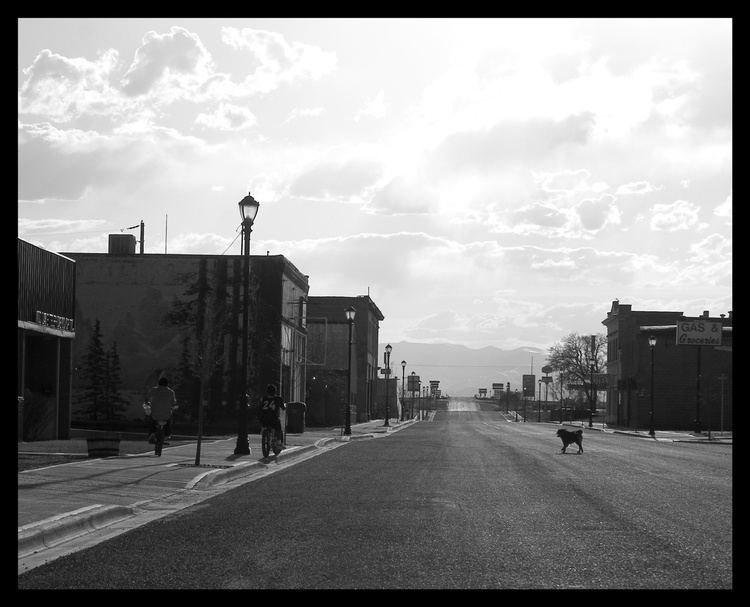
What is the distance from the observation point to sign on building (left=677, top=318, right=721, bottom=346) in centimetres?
6008

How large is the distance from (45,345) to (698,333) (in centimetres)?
3928

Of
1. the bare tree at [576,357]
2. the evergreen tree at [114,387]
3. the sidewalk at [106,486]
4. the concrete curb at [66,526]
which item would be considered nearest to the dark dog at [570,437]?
the sidewalk at [106,486]

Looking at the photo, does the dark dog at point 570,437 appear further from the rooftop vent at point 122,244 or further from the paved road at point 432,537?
the rooftop vent at point 122,244

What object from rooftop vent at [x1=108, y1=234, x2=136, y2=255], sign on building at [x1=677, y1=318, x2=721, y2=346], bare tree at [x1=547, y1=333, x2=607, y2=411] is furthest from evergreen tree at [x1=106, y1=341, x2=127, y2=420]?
bare tree at [x1=547, y1=333, x2=607, y2=411]

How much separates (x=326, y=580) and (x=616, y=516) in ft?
20.7

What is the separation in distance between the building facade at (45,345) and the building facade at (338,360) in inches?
549

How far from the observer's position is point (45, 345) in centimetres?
3353

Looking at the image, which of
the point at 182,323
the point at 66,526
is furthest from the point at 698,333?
the point at 66,526

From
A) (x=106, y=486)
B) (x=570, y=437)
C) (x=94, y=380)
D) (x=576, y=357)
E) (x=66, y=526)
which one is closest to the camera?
(x=66, y=526)

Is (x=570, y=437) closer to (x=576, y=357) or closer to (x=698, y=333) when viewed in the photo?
(x=698, y=333)

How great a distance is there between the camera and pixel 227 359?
49562 millimetres

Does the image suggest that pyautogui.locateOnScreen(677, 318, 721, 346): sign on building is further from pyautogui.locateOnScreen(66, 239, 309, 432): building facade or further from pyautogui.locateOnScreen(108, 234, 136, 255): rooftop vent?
pyautogui.locateOnScreen(108, 234, 136, 255): rooftop vent
